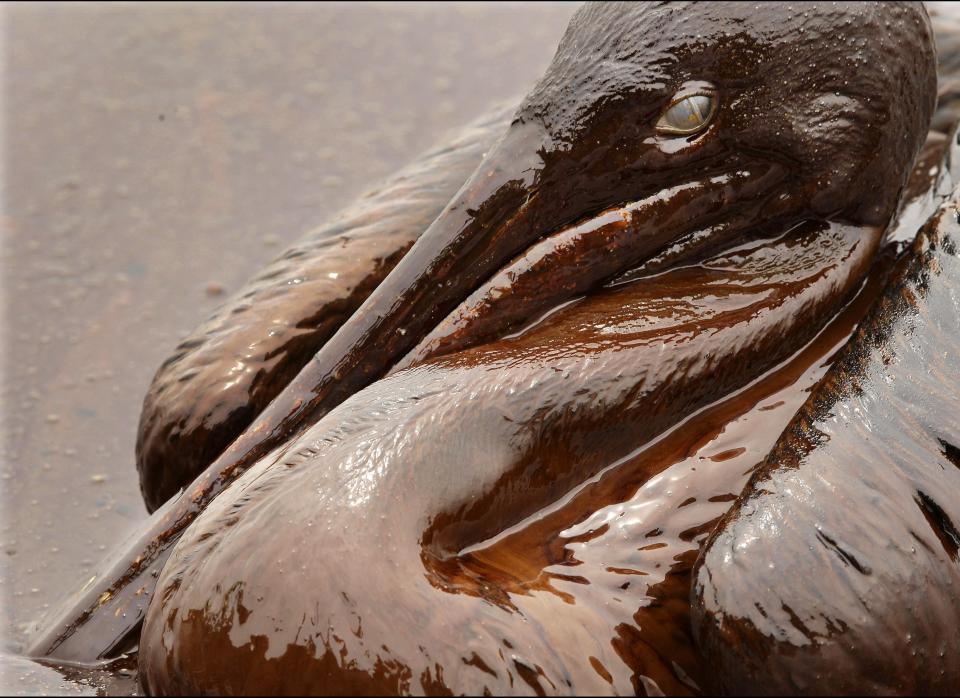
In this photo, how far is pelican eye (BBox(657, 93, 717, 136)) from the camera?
11.8 ft

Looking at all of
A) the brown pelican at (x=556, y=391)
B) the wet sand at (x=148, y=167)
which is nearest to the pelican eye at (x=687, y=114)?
the brown pelican at (x=556, y=391)

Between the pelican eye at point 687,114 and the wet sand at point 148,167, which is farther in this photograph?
the wet sand at point 148,167

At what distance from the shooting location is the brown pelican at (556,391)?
8.98ft

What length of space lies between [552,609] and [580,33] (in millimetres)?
1556

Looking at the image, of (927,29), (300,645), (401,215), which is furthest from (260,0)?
(300,645)

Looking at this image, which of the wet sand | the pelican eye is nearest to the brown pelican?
the pelican eye

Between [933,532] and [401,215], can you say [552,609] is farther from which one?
[401,215]

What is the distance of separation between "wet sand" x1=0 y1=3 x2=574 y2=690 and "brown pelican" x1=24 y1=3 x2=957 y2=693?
64 centimetres

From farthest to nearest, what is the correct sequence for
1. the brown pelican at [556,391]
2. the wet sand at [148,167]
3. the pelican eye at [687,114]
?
1. the wet sand at [148,167]
2. the pelican eye at [687,114]
3. the brown pelican at [556,391]

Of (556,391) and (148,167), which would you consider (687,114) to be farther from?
(148,167)

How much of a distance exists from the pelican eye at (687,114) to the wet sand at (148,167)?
5.19 feet

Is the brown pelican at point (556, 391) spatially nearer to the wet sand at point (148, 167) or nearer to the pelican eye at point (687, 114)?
the pelican eye at point (687, 114)

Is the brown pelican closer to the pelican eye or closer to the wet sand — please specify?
the pelican eye

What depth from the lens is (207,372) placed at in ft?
12.7
